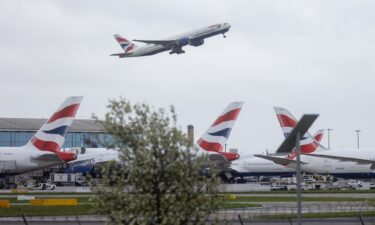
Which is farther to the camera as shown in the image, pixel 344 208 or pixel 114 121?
pixel 344 208

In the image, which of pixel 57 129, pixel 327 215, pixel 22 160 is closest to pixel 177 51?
pixel 57 129

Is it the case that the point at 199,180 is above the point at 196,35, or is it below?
below

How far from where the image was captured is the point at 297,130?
52.7 feet

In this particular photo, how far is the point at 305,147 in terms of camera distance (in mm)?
80250

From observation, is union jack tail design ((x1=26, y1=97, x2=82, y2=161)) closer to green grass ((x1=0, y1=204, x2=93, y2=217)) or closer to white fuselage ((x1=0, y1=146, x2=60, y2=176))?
white fuselage ((x1=0, y1=146, x2=60, y2=176))

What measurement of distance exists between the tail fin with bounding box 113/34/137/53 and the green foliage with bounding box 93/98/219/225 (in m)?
109

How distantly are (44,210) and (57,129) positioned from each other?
18.5m

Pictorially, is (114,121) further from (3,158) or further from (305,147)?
(305,147)

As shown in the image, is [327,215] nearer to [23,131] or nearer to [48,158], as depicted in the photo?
[48,158]

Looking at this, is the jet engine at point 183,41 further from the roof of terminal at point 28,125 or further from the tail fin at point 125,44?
the roof of terminal at point 28,125

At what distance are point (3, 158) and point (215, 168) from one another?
173 ft

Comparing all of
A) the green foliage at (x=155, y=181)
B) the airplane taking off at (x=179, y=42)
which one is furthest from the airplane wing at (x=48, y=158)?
the green foliage at (x=155, y=181)

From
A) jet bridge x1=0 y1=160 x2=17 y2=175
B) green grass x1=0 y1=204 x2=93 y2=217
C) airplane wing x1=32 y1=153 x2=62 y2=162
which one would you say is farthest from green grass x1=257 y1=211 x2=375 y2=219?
jet bridge x1=0 y1=160 x2=17 y2=175

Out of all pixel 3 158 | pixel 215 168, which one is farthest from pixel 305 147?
pixel 215 168
